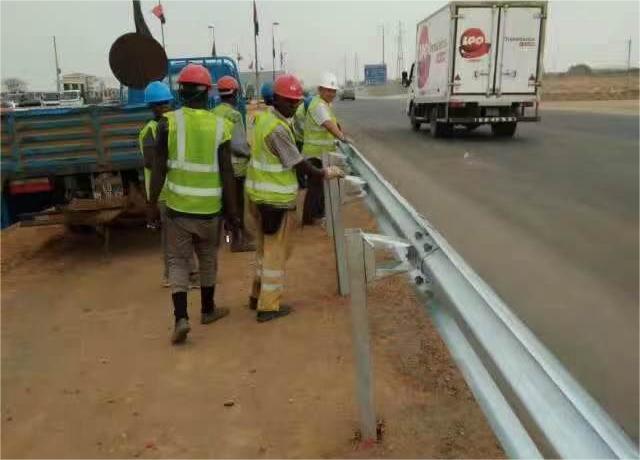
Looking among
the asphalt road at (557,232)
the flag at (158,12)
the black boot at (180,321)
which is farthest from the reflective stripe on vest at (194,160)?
the flag at (158,12)

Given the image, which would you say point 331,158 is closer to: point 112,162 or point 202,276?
point 202,276

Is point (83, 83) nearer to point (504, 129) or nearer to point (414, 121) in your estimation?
point (414, 121)

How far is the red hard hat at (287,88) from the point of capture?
4.93m

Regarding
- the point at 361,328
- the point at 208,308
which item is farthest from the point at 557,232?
the point at 361,328

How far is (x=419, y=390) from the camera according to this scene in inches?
152

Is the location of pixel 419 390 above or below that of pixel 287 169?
below

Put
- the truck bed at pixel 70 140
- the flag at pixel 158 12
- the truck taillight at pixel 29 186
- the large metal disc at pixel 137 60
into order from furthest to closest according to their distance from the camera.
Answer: the flag at pixel 158 12, the large metal disc at pixel 137 60, the truck taillight at pixel 29 186, the truck bed at pixel 70 140

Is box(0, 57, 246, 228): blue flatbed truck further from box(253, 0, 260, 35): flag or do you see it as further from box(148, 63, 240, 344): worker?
box(253, 0, 260, 35): flag

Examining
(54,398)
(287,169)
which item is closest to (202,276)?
(287,169)

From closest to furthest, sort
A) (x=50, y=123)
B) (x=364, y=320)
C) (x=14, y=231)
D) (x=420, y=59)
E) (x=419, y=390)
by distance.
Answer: (x=364, y=320), (x=419, y=390), (x=50, y=123), (x=14, y=231), (x=420, y=59)

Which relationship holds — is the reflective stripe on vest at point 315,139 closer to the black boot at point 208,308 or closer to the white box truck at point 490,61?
the black boot at point 208,308

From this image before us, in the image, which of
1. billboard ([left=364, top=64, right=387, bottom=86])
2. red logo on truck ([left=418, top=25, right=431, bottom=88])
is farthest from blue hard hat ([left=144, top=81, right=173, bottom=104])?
billboard ([left=364, top=64, right=387, bottom=86])

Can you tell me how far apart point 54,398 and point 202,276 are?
1537 millimetres

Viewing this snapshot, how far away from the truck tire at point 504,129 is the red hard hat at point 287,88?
51.6 ft
